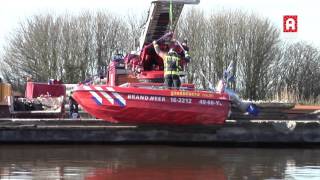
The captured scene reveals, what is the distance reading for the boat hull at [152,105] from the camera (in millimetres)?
12664

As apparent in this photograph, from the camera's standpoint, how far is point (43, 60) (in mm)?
37812

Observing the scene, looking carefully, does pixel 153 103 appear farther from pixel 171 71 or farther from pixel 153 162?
pixel 153 162

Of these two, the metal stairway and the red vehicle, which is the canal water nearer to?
the red vehicle

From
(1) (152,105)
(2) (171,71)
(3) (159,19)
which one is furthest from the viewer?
(3) (159,19)

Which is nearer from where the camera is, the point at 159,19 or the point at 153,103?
the point at 153,103

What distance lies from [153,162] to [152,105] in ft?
7.72

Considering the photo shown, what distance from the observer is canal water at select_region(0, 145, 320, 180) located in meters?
9.05

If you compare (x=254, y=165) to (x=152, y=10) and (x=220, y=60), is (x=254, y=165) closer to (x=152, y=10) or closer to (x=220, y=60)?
(x=152, y=10)

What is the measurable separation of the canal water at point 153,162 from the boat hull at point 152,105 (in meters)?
0.67

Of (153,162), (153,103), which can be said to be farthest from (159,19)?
(153,162)

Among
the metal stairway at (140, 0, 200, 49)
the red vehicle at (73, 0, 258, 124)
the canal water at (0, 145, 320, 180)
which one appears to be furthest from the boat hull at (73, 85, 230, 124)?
the metal stairway at (140, 0, 200, 49)

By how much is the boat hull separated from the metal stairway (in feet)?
9.41

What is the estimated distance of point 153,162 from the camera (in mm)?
10523

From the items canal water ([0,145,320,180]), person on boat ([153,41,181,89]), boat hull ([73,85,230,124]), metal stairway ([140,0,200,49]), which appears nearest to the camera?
canal water ([0,145,320,180])
